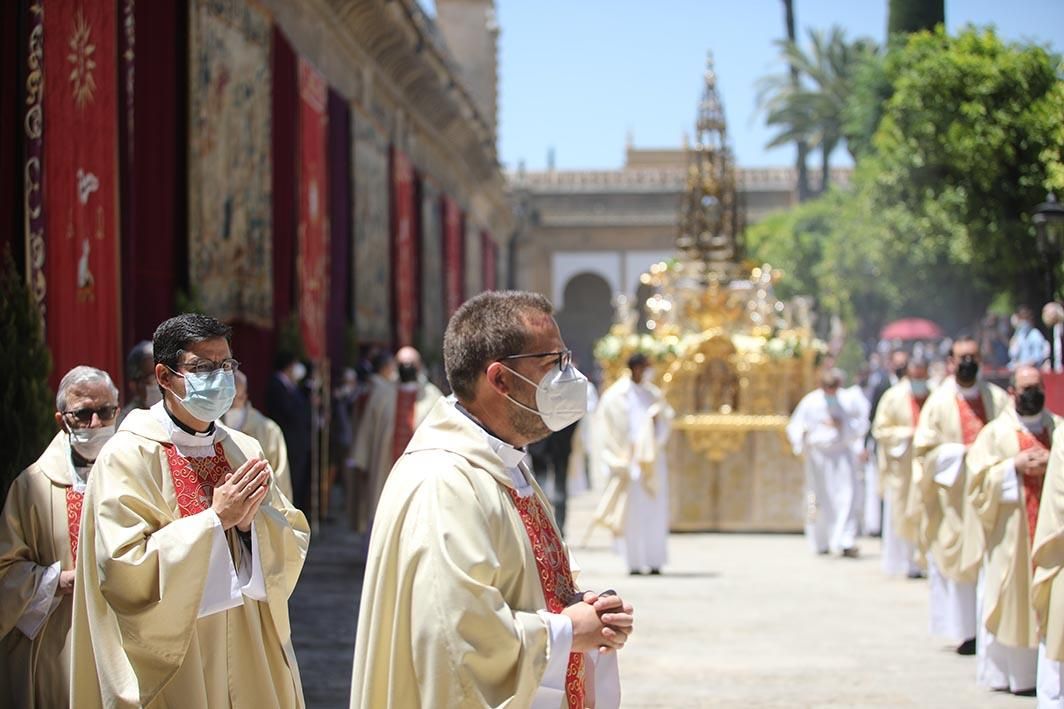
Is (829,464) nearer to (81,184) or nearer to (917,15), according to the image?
(81,184)

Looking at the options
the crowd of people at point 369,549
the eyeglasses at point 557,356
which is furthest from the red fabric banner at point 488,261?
the eyeglasses at point 557,356

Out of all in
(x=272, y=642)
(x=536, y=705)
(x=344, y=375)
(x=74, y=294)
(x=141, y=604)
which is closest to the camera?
(x=536, y=705)

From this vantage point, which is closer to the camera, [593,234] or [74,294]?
[74,294]

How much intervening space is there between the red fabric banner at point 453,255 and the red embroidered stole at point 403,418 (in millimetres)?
19130

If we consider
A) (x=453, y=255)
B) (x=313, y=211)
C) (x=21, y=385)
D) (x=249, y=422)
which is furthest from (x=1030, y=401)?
(x=453, y=255)

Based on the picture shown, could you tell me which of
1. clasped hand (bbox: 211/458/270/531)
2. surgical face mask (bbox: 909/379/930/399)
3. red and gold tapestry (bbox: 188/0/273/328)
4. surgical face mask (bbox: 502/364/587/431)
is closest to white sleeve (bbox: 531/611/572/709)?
surgical face mask (bbox: 502/364/587/431)

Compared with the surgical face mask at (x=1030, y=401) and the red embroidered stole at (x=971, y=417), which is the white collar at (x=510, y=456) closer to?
the surgical face mask at (x=1030, y=401)

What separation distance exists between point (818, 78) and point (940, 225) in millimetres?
17188

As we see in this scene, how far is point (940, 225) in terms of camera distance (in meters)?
26.5

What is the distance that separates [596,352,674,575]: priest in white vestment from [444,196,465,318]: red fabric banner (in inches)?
711

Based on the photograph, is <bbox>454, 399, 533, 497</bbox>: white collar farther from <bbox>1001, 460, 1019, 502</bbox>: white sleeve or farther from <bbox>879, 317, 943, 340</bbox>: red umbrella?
<bbox>879, 317, 943, 340</bbox>: red umbrella

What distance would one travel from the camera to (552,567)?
392 cm

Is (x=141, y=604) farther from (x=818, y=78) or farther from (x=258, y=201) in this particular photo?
(x=818, y=78)

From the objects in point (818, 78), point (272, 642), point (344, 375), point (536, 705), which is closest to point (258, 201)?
point (344, 375)
